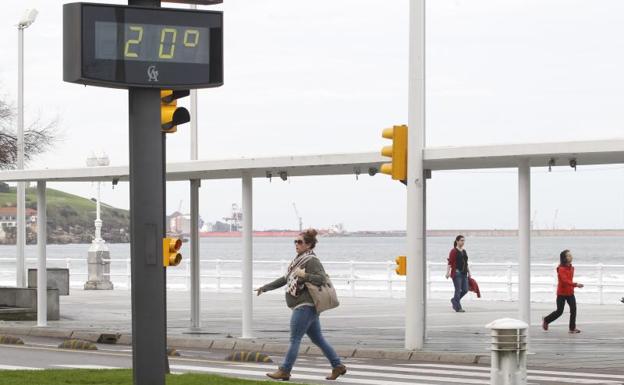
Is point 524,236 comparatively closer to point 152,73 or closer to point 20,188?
point 152,73

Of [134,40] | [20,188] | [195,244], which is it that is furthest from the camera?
[20,188]

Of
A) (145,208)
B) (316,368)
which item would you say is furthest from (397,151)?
(145,208)

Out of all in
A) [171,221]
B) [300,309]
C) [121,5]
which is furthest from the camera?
[171,221]

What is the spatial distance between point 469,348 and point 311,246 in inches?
223

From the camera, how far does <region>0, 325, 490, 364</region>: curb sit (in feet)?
67.6

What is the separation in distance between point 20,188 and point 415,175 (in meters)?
18.3

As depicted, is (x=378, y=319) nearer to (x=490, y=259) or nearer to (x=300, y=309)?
(x=300, y=309)

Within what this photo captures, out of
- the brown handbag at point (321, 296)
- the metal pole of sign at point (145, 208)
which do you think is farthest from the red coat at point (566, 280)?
the metal pole of sign at point (145, 208)

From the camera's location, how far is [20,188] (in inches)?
1469

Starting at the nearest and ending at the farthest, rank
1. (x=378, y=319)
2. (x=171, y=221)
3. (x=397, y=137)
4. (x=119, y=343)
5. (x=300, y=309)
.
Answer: (x=300, y=309), (x=397, y=137), (x=119, y=343), (x=378, y=319), (x=171, y=221)

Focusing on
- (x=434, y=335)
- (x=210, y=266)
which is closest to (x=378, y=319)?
(x=434, y=335)

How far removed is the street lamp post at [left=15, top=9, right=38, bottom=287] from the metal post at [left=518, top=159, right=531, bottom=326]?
17774mm

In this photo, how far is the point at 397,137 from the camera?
21.1 m

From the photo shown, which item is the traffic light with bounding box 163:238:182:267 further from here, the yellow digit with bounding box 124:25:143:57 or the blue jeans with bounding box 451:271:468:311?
the blue jeans with bounding box 451:271:468:311
